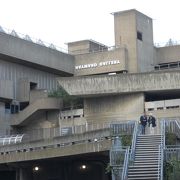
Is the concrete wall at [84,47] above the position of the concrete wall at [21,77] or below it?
above

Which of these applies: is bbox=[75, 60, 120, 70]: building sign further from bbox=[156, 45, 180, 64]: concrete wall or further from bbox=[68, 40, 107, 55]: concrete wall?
bbox=[156, 45, 180, 64]: concrete wall

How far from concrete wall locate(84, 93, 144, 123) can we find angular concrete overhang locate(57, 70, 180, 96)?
1510 millimetres

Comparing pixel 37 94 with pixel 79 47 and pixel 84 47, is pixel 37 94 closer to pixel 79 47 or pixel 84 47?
pixel 84 47

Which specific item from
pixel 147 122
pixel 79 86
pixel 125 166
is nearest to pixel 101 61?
pixel 79 86

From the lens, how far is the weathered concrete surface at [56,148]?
3182cm

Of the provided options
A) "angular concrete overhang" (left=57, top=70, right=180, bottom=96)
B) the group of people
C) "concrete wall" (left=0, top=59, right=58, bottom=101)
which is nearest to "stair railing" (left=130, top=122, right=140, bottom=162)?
the group of people

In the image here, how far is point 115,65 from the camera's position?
210ft

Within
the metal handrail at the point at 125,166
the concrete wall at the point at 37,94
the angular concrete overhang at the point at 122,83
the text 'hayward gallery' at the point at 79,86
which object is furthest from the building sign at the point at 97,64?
the metal handrail at the point at 125,166

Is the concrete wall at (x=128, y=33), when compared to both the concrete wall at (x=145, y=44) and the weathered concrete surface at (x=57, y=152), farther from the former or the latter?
the weathered concrete surface at (x=57, y=152)

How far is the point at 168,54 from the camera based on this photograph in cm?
6869

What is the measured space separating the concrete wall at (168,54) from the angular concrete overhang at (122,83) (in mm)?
19205

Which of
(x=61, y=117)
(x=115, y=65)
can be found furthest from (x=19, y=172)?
(x=115, y=65)

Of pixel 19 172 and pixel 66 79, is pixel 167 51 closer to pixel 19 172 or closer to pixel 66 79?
pixel 66 79

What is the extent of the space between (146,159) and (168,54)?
142 feet
